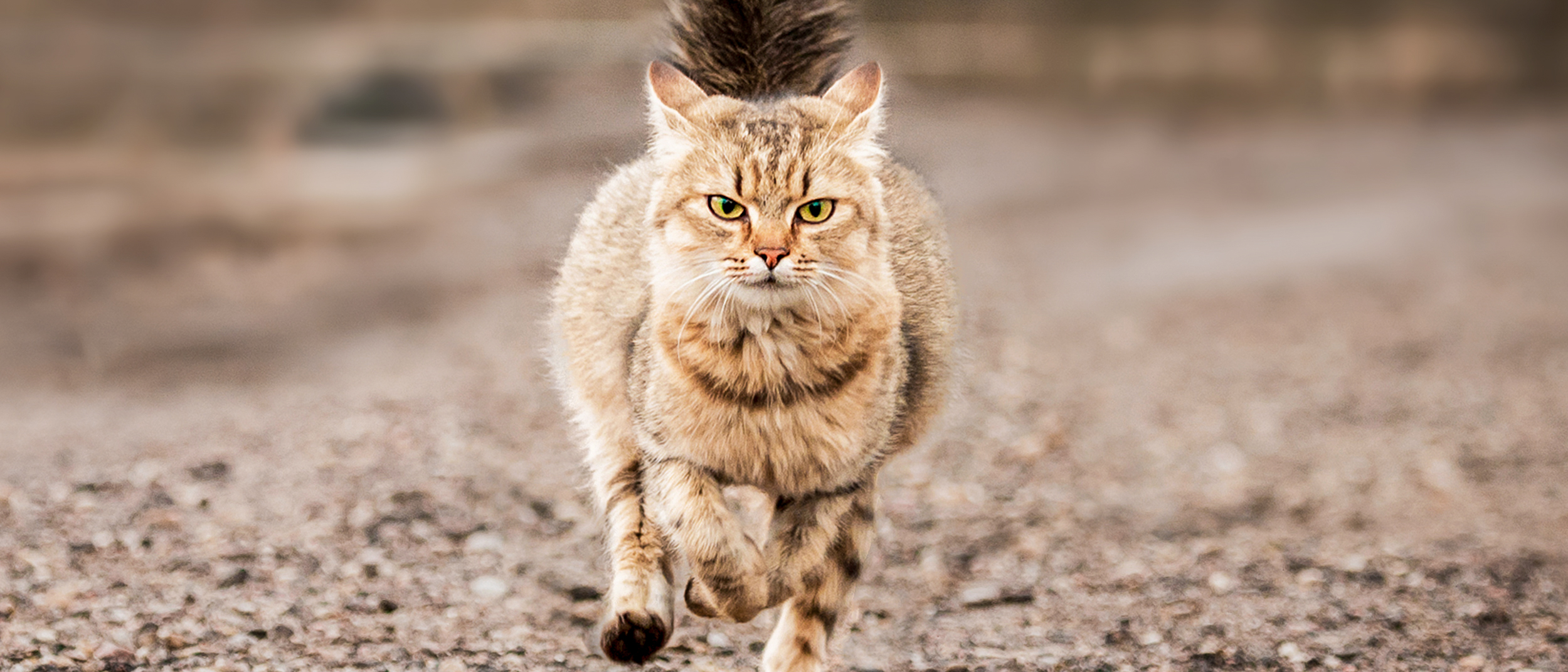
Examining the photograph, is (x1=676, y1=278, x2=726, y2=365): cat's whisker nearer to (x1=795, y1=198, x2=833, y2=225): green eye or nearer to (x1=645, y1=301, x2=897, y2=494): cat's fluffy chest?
(x1=645, y1=301, x2=897, y2=494): cat's fluffy chest

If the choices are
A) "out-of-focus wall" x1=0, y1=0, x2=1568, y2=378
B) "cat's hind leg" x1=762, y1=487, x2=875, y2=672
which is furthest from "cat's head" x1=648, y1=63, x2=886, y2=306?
"out-of-focus wall" x1=0, y1=0, x2=1568, y2=378

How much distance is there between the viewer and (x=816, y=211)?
329 centimetres

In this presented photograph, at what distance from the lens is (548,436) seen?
271 inches

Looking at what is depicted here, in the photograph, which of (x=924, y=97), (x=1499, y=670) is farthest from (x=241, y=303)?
(x=924, y=97)

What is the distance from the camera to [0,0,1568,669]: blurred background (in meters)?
5.85

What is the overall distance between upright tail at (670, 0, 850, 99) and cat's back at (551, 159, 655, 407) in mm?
332

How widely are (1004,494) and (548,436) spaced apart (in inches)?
86.3

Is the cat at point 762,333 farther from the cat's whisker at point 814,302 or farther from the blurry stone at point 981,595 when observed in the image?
the blurry stone at point 981,595

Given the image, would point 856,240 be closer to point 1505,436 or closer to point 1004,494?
point 1004,494

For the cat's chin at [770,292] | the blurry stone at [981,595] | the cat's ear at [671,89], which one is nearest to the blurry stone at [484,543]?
the blurry stone at [981,595]

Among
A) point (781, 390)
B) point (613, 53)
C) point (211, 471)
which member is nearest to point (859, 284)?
point (781, 390)

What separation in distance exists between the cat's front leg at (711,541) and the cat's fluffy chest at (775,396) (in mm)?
53

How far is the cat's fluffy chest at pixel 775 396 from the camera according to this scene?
131 inches

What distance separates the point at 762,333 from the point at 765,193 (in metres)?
0.32
